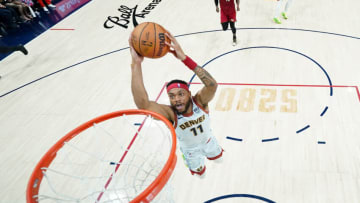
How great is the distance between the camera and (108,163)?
376 cm

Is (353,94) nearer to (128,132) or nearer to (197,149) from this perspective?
(197,149)

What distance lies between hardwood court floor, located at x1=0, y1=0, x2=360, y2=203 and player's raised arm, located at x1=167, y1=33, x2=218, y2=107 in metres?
1.41

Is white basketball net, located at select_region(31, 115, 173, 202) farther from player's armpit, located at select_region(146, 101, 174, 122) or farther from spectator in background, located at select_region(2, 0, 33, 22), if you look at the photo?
spectator in background, located at select_region(2, 0, 33, 22)

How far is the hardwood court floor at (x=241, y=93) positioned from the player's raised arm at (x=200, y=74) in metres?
1.41

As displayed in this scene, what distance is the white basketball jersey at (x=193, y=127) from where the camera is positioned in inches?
98.9

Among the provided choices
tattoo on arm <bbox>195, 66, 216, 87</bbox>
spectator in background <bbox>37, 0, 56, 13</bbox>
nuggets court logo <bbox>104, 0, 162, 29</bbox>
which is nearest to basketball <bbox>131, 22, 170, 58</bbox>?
tattoo on arm <bbox>195, 66, 216, 87</bbox>

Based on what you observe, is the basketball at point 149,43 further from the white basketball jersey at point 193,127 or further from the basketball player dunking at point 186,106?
the white basketball jersey at point 193,127

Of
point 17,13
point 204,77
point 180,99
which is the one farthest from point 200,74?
point 17,13

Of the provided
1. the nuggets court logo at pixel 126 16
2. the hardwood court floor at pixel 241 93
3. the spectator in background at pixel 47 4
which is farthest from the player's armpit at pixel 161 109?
the spectator in background at pixel 47 4

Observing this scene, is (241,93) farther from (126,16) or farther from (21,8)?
(21,8)

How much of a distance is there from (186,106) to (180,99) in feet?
0.33

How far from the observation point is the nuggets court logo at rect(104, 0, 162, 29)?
8055 mm

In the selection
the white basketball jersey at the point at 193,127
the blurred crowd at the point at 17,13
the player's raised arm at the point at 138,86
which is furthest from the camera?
the blurred crowd at the point at 17,13

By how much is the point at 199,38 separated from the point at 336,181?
458 cm
